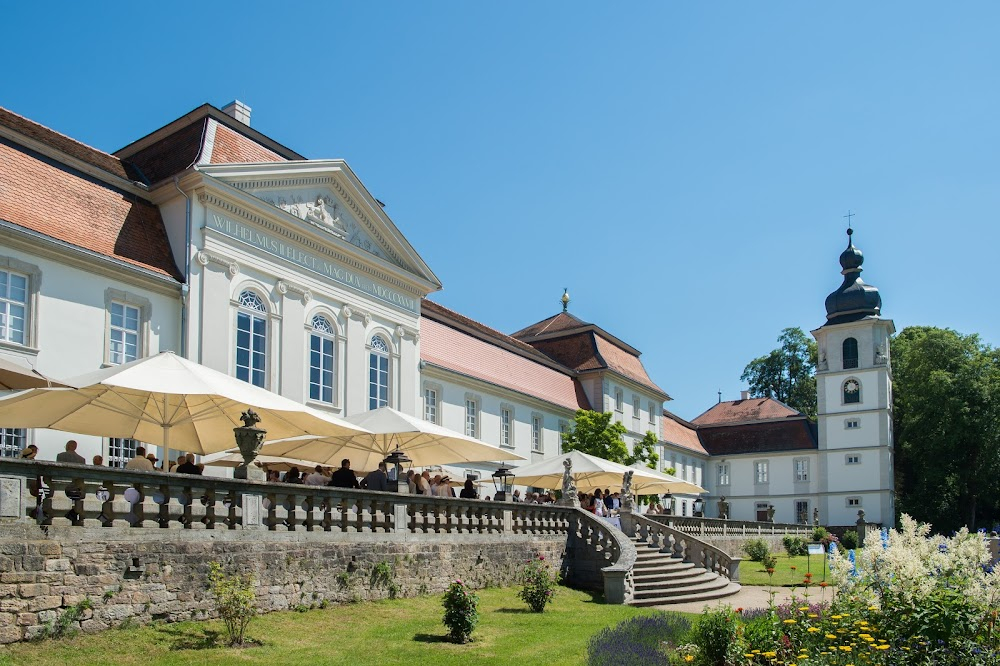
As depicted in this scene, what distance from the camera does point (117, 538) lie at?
10586mm

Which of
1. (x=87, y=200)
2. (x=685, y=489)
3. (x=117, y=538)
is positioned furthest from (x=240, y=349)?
(x=685, y=489)

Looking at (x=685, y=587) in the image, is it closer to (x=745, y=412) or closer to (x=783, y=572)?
(x=783, y=572)

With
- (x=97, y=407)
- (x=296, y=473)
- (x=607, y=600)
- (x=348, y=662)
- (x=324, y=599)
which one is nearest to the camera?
(x=348, y=662)

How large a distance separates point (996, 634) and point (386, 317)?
Result: 2229 cm

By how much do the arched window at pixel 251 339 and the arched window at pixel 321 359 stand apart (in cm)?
186

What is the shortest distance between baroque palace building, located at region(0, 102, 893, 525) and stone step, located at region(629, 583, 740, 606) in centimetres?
1067

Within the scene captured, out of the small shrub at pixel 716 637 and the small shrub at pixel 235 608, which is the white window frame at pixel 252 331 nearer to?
the small shrub at pixel 235 608

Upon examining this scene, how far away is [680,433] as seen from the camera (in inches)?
2532

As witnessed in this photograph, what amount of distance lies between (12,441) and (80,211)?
17.4 ft

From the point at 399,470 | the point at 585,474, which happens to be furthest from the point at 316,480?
the point at 585,474

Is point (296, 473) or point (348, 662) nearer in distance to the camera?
point (348, 662)

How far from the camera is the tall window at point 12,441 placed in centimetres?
1814

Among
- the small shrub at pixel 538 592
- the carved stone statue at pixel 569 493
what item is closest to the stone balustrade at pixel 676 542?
the carved stone statue at pixel 569 493

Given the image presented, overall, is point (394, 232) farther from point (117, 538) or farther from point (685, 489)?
point (117, 538)
